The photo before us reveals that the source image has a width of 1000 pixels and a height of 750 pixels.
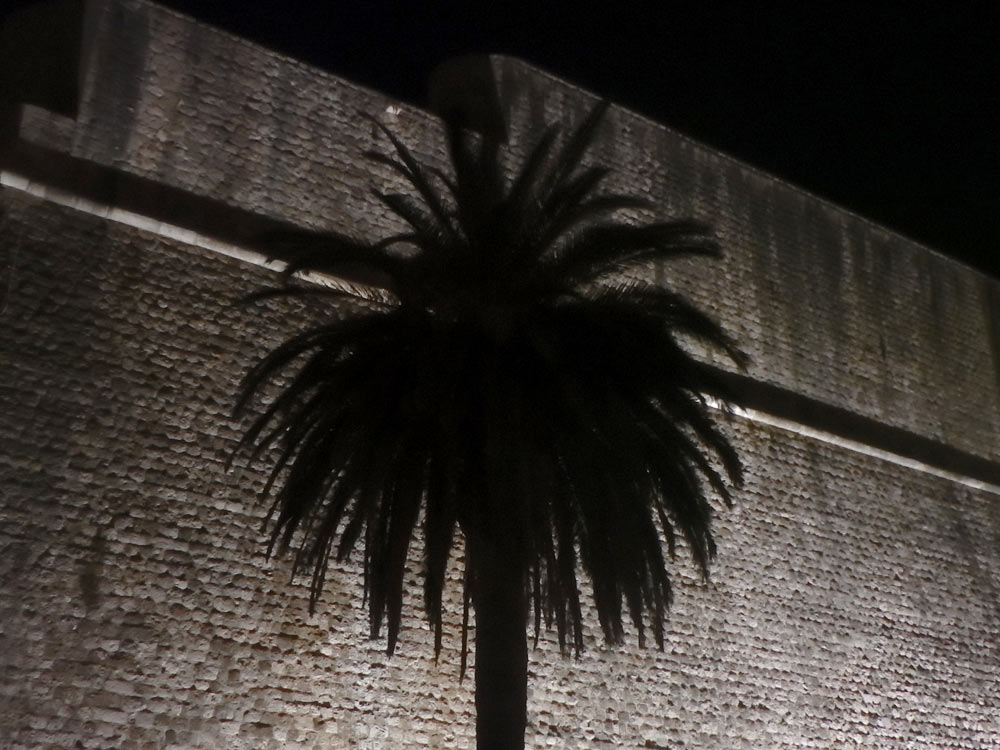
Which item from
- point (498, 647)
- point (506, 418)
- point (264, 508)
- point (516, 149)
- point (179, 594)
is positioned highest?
point (516, 149)

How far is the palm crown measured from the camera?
7074mm

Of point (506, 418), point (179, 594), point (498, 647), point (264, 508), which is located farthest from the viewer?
point (264, 508)

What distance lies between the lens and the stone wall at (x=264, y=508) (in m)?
7.76

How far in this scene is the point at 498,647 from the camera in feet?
24.2

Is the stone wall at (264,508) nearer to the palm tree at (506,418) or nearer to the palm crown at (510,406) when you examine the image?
the palm tree at (506,418)

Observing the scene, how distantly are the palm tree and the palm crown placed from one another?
1 centimetres

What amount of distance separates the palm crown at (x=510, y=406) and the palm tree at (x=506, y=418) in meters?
0.01

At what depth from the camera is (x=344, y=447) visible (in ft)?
23.8

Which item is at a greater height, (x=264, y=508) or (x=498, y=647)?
(x=264, y=508)

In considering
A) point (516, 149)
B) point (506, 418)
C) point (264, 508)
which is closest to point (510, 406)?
point (506, 418)

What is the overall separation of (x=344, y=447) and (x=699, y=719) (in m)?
4.79

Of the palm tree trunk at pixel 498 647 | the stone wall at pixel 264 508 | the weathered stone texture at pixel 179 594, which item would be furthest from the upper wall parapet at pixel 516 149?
the palm tree trunk at pixel 498 647

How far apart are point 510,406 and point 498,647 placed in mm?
1324

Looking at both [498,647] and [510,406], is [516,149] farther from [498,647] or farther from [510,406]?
[498,647]
